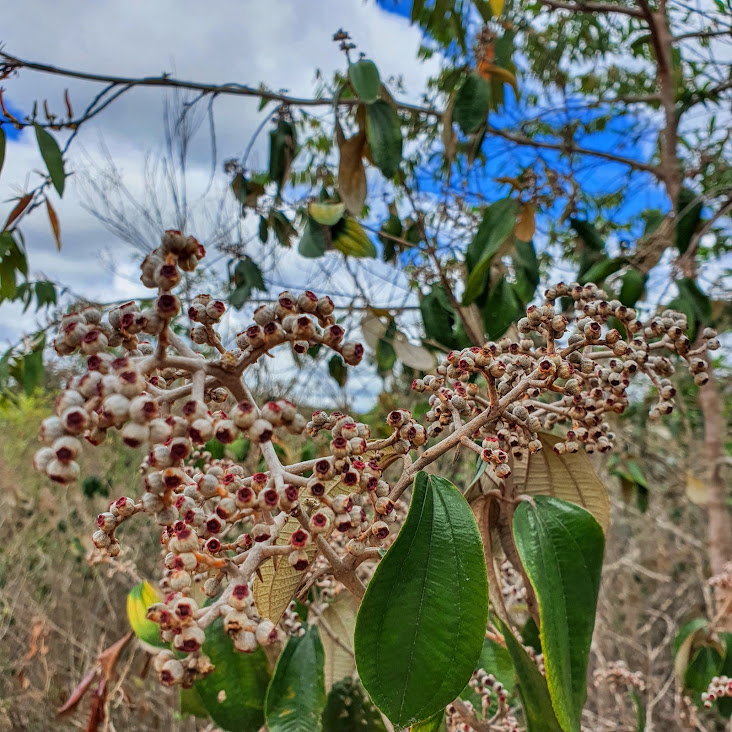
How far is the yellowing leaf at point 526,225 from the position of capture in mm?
1329

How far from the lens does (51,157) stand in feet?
3.90

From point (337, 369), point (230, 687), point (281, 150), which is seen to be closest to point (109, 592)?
point (337, 369)

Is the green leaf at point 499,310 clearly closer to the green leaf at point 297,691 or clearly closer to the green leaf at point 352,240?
the green leaf at point 352,240

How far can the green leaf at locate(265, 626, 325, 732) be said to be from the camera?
744 millimetres

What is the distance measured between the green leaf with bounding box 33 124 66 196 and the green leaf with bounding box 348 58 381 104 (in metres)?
0.71

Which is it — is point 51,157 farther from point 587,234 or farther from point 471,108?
point 587,234

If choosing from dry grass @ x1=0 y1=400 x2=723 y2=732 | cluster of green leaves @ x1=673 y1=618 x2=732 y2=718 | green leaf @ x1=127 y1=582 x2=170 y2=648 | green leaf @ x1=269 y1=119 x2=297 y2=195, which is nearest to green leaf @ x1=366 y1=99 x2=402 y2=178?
green leaf @ x1=269 y1=119 x2=297 y2=195

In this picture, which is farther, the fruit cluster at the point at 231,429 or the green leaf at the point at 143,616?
the green leaf at the point at 143,616

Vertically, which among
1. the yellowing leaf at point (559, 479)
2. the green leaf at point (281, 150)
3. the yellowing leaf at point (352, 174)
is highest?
the green leaf at point (281, 150)

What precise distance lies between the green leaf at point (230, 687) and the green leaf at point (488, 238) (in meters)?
0.75

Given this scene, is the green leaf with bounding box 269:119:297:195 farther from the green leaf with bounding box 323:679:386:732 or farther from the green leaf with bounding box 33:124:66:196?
the green leaf with bounding box 323:679:386:732

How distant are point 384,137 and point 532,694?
47.6 inches

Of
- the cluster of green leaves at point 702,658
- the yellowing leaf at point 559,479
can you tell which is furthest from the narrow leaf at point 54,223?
the cluster of green leaves at point 702,658

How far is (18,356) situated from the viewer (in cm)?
188
